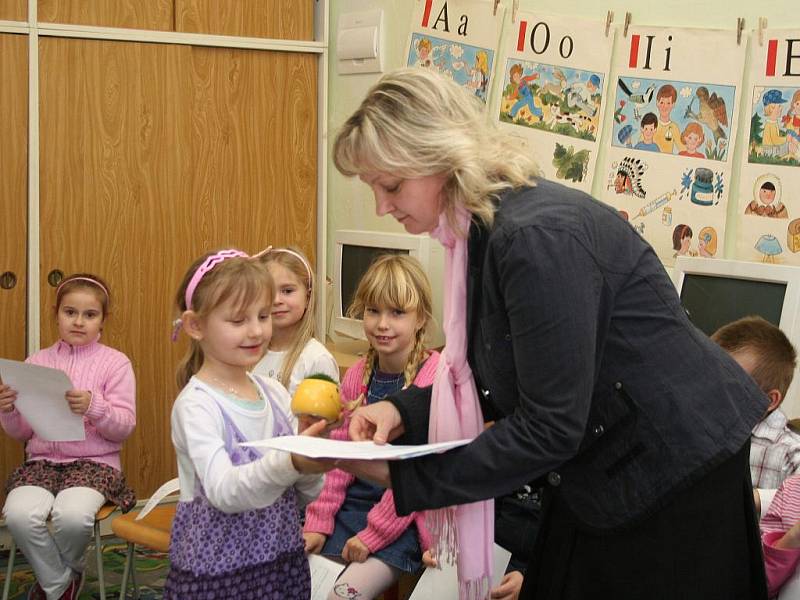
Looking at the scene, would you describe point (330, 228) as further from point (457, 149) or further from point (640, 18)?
point (457, 149)

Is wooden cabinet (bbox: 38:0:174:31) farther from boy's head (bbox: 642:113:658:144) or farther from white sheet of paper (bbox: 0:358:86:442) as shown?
boy's head (bbox: 642:113:658:144)

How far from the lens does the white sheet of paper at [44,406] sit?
9.62ft

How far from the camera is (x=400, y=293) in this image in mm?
2756

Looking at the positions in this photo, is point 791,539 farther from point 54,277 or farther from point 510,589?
point 54,277

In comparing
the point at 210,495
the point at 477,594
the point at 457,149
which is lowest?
the point at 477,594

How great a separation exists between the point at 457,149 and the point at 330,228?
3050mm

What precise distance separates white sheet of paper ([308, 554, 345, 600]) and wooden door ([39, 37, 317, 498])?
1.76 metres

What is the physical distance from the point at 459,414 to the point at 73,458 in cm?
198

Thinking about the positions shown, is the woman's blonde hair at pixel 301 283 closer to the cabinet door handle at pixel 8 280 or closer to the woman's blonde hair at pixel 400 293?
the woman's blonde hair at pixel 400 293

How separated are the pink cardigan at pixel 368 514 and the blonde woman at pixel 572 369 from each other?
0.91 m

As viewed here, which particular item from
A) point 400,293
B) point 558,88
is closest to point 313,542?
point 400,293

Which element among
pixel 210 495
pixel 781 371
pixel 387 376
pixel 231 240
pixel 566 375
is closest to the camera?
pixel 566 375

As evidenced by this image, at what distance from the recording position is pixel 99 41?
3.83m

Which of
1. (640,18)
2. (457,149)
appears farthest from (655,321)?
(640,18)
